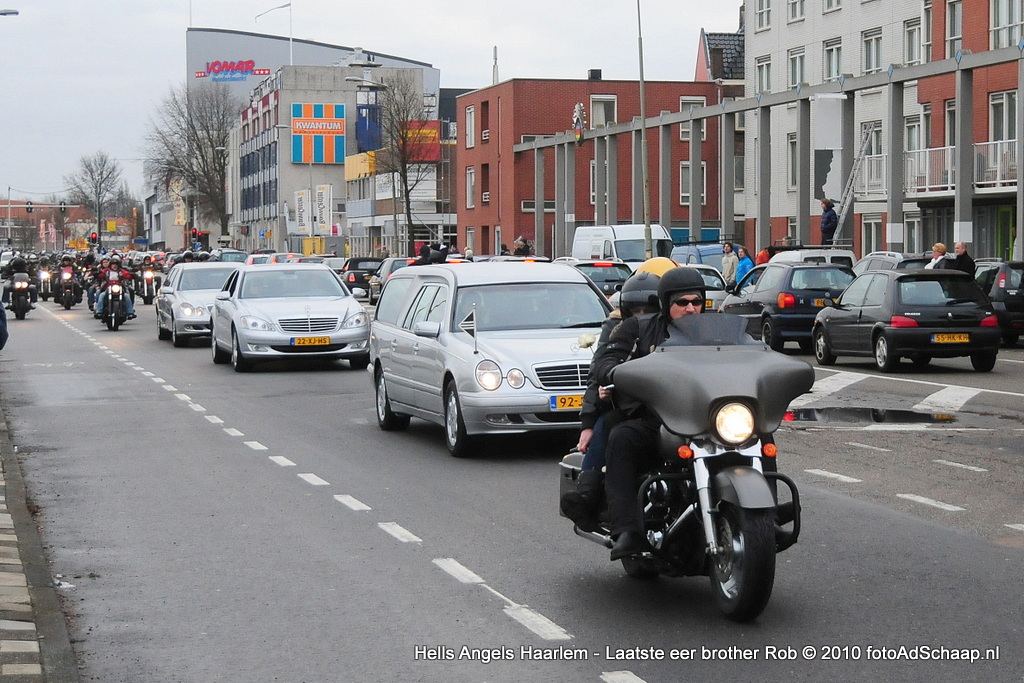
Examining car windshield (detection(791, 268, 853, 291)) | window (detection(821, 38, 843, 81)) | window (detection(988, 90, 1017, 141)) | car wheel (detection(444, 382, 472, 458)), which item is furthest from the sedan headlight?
window (detection(821, 38, 843, 81))

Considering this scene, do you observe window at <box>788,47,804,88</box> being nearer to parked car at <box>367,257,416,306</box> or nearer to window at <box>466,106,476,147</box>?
parked car at <box>367,257,416,306</box>

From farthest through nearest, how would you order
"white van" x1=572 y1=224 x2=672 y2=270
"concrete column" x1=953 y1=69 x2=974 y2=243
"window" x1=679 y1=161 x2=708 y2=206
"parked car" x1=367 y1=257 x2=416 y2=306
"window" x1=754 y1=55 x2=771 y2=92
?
"window" x1=679 y1=161 x2=708 y2=206 < "window" x1=754 y1=55 x2=771 y2=92 < "parked car" x1=367 y1=257 x2=416 y2=306 < "white van" x1=572 y1=224 x2=672 y2=270 < "concrete column" x1=953 y1=69 x2=974 y2=243

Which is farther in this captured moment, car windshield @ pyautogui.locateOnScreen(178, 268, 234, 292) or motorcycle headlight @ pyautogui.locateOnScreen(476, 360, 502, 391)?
car windshield @ pyautogui.locateOnScreen(178, 268, 234, 292)

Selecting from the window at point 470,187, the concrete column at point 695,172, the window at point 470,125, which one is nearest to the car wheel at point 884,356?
the concrete column at point 695,172

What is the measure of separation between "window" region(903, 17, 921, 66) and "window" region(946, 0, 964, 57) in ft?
6.84

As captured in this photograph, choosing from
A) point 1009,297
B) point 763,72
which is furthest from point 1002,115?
point 1009,297

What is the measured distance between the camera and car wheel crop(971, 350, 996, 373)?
22953 mm

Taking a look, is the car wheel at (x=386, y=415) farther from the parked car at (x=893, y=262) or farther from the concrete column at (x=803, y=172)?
the concrete column at (x=803, y=172)

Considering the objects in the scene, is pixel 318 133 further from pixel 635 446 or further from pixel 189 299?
pixel 635 446

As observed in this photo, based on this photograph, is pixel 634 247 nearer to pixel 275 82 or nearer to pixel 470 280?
pixel 470 280

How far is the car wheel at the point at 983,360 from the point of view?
2295 centimetres

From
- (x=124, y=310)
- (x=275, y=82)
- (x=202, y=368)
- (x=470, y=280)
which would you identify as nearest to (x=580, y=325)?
(x=470, y=280)

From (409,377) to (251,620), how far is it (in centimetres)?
789


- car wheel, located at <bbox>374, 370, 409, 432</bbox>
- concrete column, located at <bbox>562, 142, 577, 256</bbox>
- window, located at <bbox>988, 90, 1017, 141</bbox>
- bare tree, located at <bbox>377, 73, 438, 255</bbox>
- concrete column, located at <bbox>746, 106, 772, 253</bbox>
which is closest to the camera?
car wheel, located at <bbox>374, 370, 409, 432</bbox>
